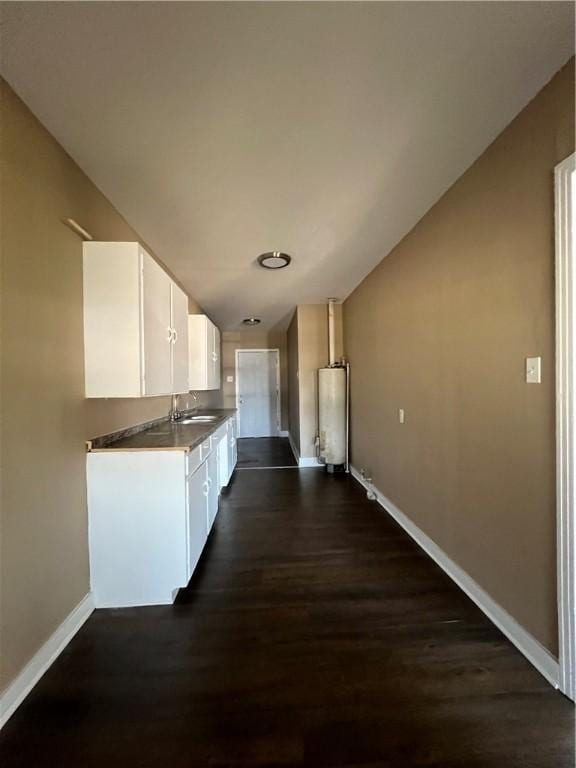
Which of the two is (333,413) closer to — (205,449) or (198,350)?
(198,350)

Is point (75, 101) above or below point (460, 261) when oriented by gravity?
above

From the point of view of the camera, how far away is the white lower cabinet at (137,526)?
177 centimetres

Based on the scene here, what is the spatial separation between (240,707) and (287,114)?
2428mm

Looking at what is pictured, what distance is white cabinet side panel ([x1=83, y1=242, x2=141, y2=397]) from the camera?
173 centimetres

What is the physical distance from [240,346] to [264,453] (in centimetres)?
262

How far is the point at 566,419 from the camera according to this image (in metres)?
1.22

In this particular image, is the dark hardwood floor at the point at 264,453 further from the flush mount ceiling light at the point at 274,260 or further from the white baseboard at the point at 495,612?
the flush mount ceiling light at the point at 274,260

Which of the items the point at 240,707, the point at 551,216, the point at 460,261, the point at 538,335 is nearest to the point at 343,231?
the point at 460,261

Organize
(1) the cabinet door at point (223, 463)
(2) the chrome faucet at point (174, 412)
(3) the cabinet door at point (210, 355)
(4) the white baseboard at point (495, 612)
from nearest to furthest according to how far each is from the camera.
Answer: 1. (4) the white baseboard at point (495, 612)
2. (1) the cabinet door at point (223, 463)
3. (2) the chrome faucet at point (174, 412)
4. (3) the cabinet door at point (210, 355)

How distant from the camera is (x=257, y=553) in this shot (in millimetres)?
2301

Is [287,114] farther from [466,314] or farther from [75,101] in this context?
[466,314]

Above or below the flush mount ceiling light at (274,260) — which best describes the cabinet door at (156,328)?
below

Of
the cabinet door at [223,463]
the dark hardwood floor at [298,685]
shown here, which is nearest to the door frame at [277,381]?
the cabinet door at [223,463]

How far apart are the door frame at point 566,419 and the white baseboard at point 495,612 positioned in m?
0.07
